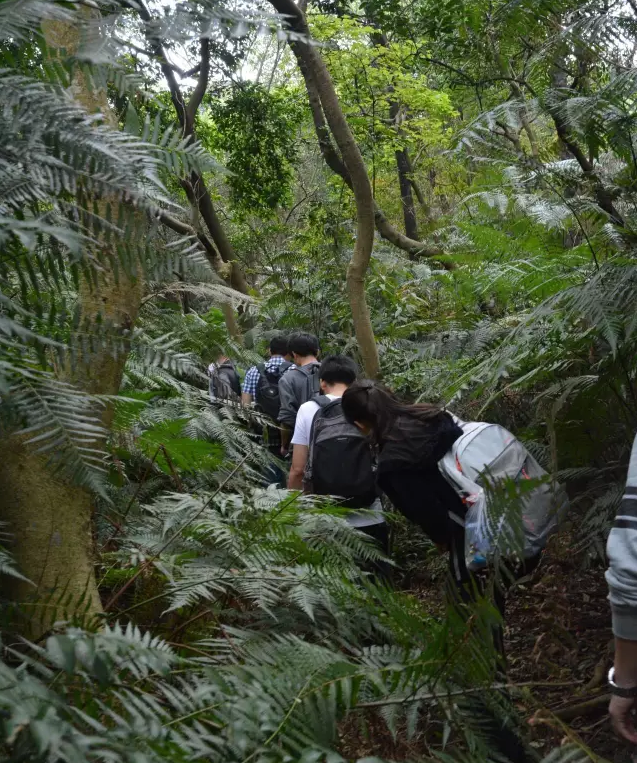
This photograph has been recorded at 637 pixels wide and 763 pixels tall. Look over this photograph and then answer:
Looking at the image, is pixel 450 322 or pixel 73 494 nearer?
pixel 73 494

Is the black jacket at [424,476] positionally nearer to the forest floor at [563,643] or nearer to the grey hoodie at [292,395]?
the forest floor at [563,643]

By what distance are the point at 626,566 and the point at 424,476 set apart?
4.92ft

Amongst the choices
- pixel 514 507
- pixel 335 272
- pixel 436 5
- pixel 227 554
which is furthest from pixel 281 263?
pixel 514 507

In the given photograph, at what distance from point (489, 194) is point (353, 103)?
7277 millimetres

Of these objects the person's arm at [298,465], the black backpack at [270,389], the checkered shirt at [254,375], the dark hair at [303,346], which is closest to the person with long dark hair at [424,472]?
the person's arm at [298,465]

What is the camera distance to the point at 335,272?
10859 millimetres

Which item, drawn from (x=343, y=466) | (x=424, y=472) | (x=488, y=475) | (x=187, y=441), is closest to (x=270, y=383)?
(x=343, y=466)

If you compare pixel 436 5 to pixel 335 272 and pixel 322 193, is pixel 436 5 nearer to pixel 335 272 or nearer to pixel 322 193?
pixel 335 272

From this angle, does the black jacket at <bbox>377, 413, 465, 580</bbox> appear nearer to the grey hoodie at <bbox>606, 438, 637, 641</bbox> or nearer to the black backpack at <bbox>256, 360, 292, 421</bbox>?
the grey hoodie at <bbox>606, 438, 637, 641</bbox>

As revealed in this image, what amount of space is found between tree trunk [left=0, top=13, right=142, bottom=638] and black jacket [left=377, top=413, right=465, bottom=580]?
5.17ft

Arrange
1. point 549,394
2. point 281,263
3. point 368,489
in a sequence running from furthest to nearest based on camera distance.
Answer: point 281,263, point 368,489, point 549,394

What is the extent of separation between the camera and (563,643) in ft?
13.6

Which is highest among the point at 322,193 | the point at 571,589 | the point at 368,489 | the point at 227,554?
the point at 322,193

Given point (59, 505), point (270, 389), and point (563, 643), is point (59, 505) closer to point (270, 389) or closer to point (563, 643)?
point (563, 643)
